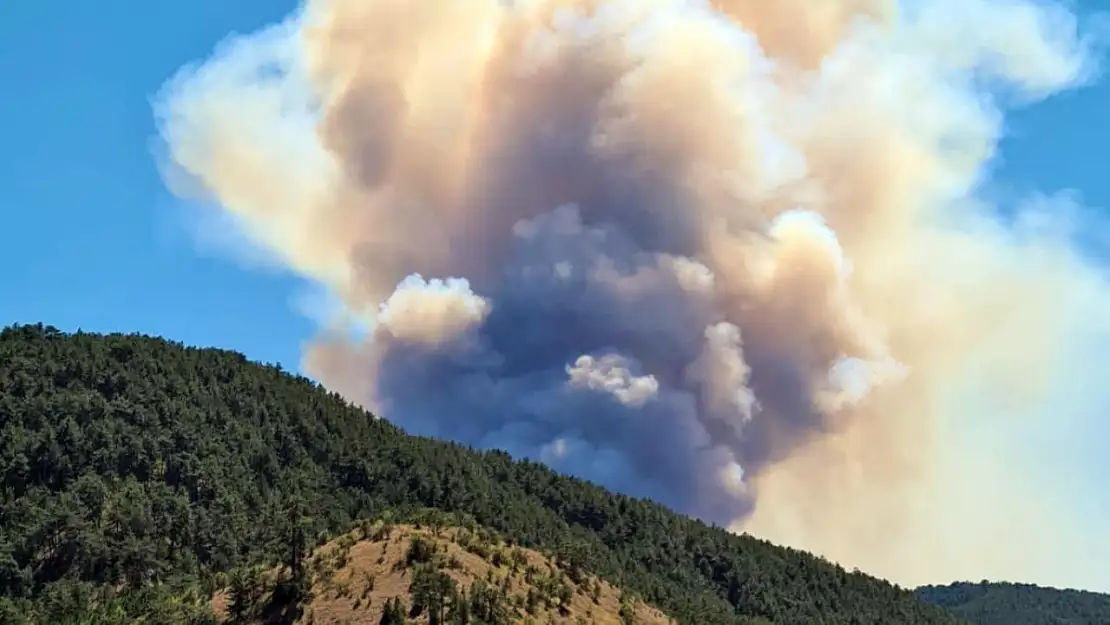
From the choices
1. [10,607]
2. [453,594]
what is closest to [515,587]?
[453,594]

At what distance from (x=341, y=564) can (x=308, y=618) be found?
18.4 m

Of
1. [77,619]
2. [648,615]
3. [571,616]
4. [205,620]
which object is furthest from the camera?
[648,615]

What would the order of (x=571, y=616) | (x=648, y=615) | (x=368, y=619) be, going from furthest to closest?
1. (x=648, y=615)
2. (x=571, y=616)
3. (x=368, y=619)

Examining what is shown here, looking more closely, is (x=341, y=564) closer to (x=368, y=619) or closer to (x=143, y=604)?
(x=368, y=619)

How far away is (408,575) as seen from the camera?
142875 mm

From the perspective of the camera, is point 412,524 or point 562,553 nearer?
point 412,524

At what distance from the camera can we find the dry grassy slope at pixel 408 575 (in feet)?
448

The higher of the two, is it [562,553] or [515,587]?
[562,553]

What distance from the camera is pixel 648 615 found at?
187750 millimetres

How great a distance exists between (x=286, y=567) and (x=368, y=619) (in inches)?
884

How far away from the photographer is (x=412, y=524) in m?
177

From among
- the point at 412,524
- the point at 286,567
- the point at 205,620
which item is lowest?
the point at 205,620

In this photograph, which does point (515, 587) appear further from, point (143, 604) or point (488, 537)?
point (143, 604)

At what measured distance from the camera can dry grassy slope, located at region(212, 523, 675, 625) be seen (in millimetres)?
136500
